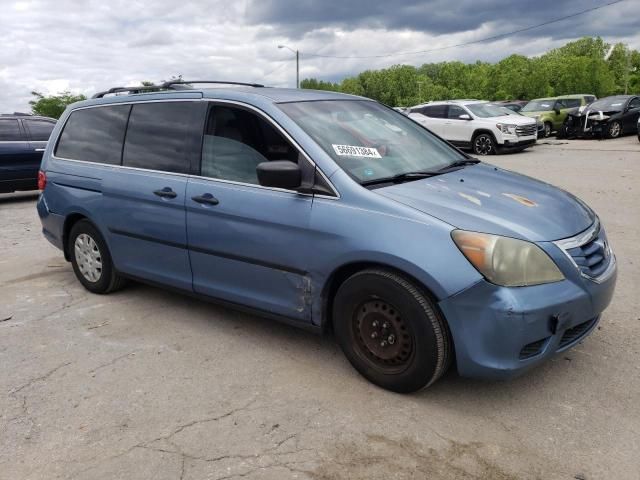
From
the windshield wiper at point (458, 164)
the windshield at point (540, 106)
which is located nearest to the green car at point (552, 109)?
the windshield at point (540, 106)

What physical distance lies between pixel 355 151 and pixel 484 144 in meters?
14.8

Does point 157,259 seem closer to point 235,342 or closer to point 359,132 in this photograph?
point 235,342

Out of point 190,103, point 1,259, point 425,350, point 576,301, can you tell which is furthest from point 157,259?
point 1,259

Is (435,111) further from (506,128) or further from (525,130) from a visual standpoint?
(525,130)

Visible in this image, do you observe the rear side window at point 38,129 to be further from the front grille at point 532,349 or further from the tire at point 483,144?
the tire at point 483,144

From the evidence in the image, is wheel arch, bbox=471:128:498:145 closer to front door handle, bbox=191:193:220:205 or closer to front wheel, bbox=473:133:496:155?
front wheel, bbox=473:133:496:155

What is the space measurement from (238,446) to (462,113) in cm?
1641

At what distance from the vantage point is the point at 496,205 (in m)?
3.26

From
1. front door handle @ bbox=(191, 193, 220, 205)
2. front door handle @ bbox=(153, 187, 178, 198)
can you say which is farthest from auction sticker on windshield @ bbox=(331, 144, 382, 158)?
front door handle @ bbox=(153, 187, 178, 198)

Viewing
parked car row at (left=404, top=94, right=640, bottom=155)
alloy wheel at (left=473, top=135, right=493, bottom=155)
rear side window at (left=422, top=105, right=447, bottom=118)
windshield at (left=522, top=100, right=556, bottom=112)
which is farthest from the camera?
windshield at (left=522, top=100, right=556, bottom=112)

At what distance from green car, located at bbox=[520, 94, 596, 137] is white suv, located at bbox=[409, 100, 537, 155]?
550 centimetres

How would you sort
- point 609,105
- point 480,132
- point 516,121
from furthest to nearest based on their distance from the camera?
point 609,105
point 480,132
point 516,121

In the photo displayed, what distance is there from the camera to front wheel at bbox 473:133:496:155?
678 inches

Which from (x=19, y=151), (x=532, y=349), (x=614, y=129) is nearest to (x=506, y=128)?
(x=614, y=129)
